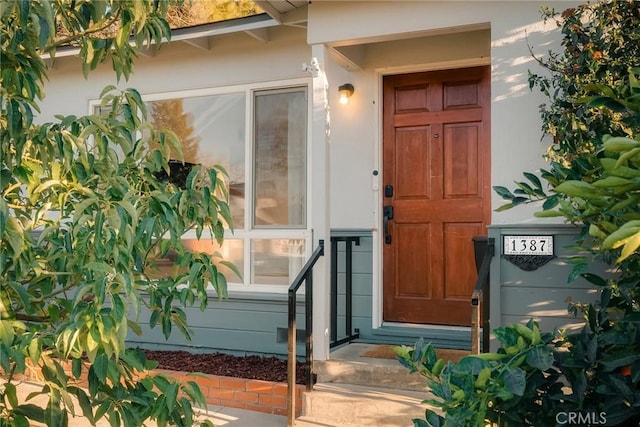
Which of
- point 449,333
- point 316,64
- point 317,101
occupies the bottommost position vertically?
point 449,333

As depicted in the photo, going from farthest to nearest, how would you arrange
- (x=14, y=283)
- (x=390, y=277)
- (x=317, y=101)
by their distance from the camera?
(x=390, y=277) → (x=317, y=101) → (x=14, y=283)

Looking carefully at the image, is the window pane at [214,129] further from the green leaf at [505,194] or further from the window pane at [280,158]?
the green leaf at [505,194]

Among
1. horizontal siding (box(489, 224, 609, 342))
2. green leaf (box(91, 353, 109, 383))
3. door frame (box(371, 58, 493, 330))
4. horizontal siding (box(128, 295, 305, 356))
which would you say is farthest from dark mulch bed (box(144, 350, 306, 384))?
green leaf (box(91, 353, 109, 383))

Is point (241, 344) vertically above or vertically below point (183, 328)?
below

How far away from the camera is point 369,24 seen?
12.8 feet

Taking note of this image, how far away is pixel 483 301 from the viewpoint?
3.48m

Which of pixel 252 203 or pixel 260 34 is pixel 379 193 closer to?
pixel 252 203

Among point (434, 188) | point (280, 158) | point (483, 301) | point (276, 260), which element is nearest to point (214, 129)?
point (280, 158)

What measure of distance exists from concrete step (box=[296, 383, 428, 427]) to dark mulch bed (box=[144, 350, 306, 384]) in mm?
367

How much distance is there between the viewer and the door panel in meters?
4.60

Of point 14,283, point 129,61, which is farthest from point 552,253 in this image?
point 14,283

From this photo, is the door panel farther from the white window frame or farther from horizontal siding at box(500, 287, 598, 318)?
horizontal siding at box(500, 287, 598, 318)

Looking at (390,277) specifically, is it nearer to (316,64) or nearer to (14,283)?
(316,64)

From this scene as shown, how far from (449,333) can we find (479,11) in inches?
95.6
